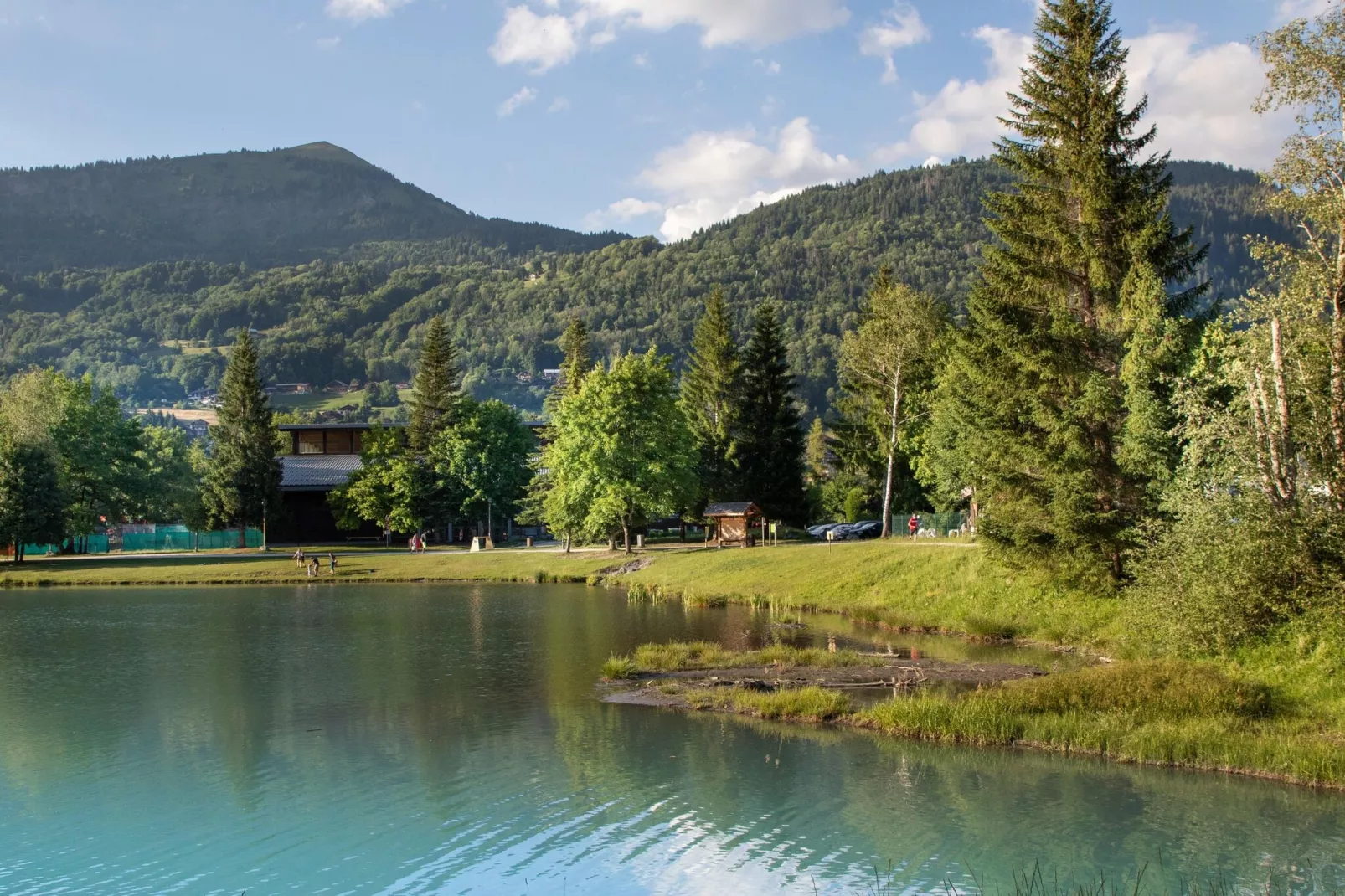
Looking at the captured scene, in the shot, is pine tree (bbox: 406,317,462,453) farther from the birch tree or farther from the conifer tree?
the birch tree

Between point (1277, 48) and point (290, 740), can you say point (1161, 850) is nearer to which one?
point (290, 740)

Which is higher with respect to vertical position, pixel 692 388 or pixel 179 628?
pixel 692 388

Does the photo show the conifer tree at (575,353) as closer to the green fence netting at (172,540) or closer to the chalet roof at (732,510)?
the chalet roof at (732,510)

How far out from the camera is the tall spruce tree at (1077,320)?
113 ft

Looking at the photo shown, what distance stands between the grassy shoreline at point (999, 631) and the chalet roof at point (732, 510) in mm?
4357

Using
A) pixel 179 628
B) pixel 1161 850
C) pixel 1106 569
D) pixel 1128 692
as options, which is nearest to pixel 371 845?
pixel 1161 850

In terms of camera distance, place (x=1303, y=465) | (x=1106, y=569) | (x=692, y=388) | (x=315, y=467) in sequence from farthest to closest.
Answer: (x=315, y=467)
(x=692, y=388)
(x=1106, y=569)
(x=1303, y=465)

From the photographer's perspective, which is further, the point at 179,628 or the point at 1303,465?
the point at 179,628

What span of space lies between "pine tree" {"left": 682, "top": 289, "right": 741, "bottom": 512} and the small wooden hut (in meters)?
7.94

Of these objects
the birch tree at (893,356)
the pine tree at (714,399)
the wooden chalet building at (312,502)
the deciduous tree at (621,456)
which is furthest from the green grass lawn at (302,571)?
the birch tree at (893,356)

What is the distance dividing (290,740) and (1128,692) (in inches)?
700

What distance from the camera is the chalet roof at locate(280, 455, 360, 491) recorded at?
9256cm

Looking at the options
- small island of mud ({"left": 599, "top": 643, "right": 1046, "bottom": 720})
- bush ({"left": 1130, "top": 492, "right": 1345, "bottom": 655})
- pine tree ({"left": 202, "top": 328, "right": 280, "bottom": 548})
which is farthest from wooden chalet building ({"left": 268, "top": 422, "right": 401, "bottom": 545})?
bush ({"left": 1130, "top": 492, "right": 1345, "bottom": 655})

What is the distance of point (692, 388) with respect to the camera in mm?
86750
